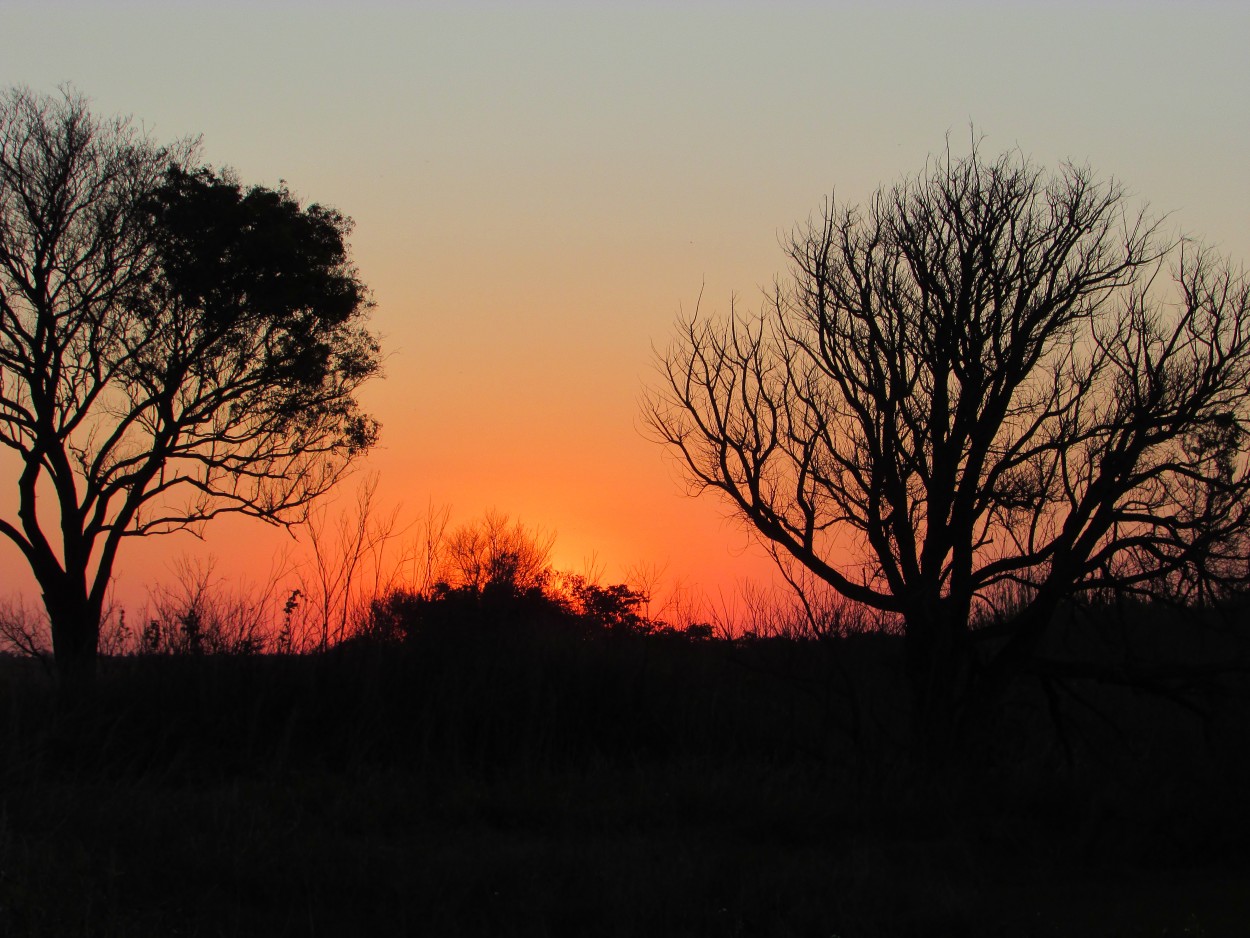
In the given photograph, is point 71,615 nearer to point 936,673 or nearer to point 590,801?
point 590,801

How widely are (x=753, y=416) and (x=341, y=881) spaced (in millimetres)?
9448

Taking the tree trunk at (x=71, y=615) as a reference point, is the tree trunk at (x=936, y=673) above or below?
below

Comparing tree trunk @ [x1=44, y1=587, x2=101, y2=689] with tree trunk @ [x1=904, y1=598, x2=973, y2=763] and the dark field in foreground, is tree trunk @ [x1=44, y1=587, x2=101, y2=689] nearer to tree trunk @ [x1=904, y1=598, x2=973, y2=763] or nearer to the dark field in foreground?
the dark field in foreground

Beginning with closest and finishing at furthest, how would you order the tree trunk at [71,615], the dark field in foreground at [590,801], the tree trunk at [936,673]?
the dark field in foreground at [590,801] → the tree trunk at [936,673] → the tree trunk at [71,615]

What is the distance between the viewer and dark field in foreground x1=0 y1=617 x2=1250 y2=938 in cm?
811

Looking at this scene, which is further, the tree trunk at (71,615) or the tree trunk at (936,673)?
the tree trunk at (71,615)

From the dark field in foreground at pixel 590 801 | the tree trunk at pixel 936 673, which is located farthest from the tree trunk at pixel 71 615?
the tree trunk at pixel 936 673

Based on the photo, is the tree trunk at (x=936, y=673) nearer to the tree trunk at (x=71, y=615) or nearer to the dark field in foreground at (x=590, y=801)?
the dark field in foreground at (x=590, y=801)

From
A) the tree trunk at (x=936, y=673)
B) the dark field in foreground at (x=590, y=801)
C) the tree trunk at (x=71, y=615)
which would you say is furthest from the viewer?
the tree trunk at (x=71, y=615)

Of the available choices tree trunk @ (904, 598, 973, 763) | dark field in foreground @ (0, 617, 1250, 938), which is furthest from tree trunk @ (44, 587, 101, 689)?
tree trunk @ (904, 598, 973, 763)

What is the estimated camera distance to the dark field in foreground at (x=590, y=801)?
8.11 m

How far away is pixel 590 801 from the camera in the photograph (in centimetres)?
1162

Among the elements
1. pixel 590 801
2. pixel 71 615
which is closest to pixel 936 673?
pixel 590 801

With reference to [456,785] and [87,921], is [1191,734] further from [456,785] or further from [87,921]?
[87,921]
